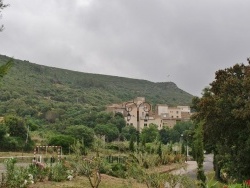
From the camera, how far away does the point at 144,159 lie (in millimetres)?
14188

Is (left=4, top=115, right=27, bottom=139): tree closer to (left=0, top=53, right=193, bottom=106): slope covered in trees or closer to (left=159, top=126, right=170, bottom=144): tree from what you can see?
(left=0, top=53, right=193, bottom=106): slope covered in trees

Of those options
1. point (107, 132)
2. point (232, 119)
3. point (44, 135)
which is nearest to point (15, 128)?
point (44, 135)

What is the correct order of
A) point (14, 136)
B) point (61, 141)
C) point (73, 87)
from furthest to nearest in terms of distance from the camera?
point (73, 87)
point (14, 136)
point (61, 141)

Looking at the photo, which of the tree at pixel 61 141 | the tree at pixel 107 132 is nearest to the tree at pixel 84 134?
the tree at pixel 61 141

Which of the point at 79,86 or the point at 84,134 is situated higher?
the point at 79,86

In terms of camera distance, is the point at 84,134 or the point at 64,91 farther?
the point at 64,91

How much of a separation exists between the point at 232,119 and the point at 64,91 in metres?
87.9

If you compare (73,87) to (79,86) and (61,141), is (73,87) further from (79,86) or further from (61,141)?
(61,141)

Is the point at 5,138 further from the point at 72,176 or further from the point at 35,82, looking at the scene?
the point at 35,82

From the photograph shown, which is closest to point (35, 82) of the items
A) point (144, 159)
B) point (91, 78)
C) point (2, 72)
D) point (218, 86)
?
point (91, 78)

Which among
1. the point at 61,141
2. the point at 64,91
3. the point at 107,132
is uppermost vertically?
the point at 64,91

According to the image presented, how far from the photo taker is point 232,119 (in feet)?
68.8

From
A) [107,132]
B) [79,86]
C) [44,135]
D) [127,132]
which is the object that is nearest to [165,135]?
[127,132]

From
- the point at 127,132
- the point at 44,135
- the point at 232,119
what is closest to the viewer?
the point at 232,119
